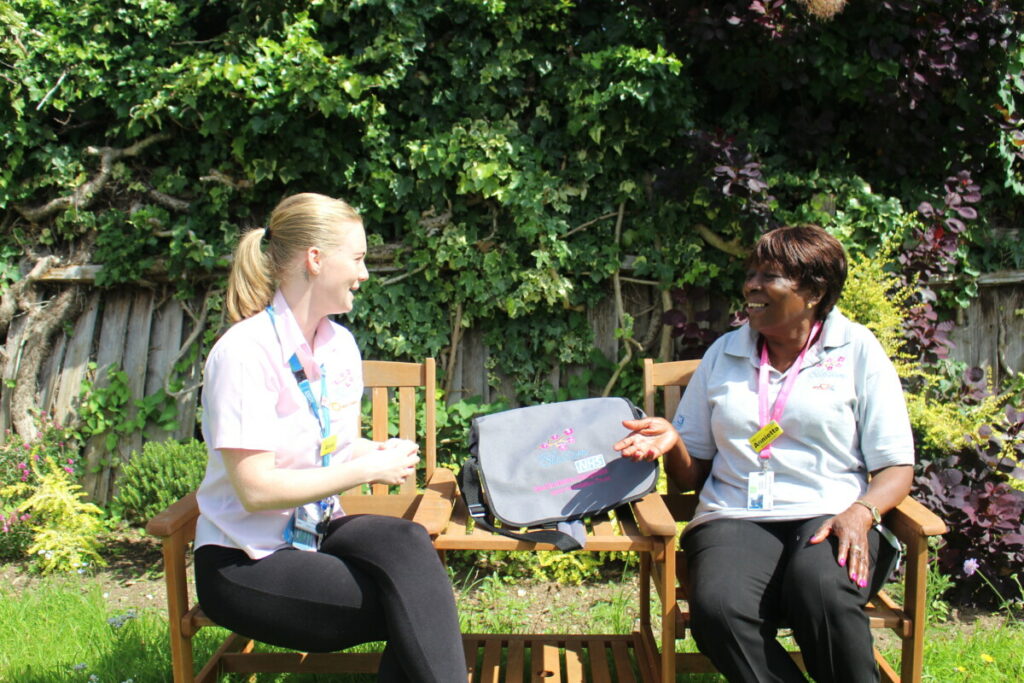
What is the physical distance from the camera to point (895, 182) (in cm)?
397

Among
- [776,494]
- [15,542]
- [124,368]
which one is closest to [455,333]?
[124,368]

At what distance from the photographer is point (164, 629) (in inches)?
121

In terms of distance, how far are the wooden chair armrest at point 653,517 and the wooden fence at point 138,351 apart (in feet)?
5.72

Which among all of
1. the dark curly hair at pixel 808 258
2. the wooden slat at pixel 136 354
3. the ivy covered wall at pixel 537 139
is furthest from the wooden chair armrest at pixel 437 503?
the wooden slat at pixel 136 354

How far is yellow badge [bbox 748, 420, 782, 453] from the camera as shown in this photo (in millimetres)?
2342

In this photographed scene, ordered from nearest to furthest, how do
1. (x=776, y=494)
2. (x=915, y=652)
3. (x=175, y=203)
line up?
1. (x=915, y=652)
2. (x=776, y=494)
3. (x=175, y=203)

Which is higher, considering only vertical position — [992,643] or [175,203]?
[175,203]

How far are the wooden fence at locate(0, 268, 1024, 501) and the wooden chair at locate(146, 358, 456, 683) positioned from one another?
129 cm

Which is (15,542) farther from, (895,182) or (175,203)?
(895,182)

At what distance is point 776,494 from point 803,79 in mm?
2342

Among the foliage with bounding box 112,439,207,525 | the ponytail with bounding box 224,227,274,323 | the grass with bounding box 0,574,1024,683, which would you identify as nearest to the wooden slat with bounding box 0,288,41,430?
the foliage with bounding box 112,439,207,525

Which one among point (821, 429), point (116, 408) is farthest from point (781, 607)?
point (116, 408)

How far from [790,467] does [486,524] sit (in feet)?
3.02

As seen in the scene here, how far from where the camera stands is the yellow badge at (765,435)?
234 centimetres
